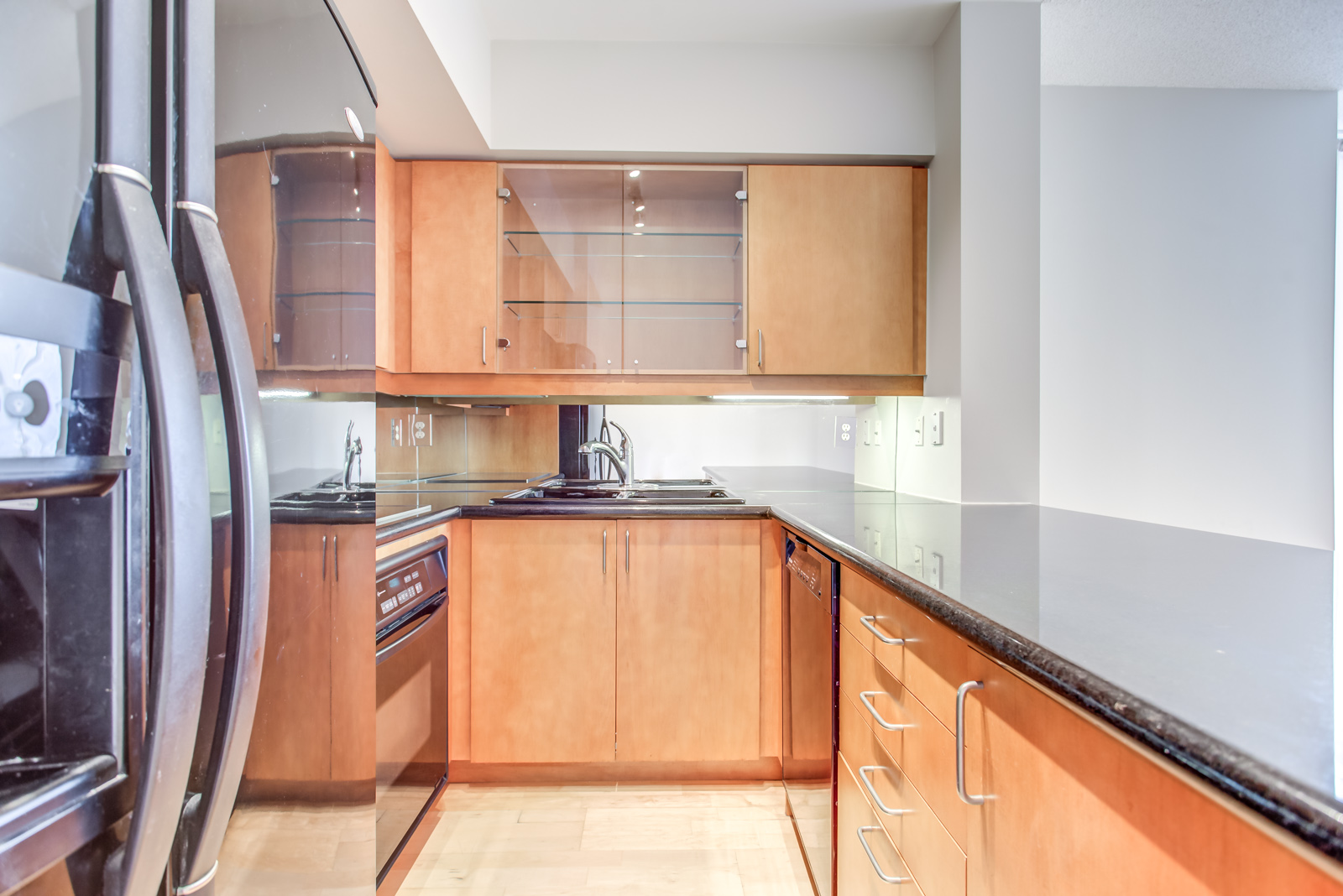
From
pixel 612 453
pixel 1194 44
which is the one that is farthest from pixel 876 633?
pixel 1194 44

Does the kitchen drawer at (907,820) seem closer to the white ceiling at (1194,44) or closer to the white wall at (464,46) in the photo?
the white wall at (464,46)

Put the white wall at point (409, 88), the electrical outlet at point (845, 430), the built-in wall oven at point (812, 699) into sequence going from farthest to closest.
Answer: the electrical outlet at point (845, 430), the white wall at point (409, 88), the built-in wall oven at point (812, 699)

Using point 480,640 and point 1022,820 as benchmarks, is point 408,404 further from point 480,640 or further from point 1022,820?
point 1022,820

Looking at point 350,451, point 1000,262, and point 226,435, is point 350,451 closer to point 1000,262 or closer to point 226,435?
point 226,435

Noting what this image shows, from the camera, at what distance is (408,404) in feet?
7.52

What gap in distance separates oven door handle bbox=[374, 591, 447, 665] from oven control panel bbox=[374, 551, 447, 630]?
0.02 metres

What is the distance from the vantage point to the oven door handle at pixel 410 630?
1.41 m

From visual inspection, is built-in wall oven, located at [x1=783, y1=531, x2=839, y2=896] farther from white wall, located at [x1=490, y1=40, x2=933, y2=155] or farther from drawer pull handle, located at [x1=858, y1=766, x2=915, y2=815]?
white wall, located at [x1=490, y1=40, x2=933, y2=155]

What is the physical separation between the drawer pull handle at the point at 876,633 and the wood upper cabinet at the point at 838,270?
45.9 inches

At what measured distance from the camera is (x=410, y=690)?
157cm

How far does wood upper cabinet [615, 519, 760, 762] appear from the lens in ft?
6.37

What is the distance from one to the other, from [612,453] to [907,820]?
164 centimetres

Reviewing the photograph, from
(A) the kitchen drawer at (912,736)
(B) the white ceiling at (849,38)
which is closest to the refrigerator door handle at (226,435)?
(A) the kitchen drawer at (912,736)

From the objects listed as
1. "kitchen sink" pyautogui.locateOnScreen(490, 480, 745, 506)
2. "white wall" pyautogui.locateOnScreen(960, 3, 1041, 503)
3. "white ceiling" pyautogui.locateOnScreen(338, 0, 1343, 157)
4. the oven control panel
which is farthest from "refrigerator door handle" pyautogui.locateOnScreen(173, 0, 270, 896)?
"white wall" pyautogui.locateOnScreen(960, 3, 1041, 503)
